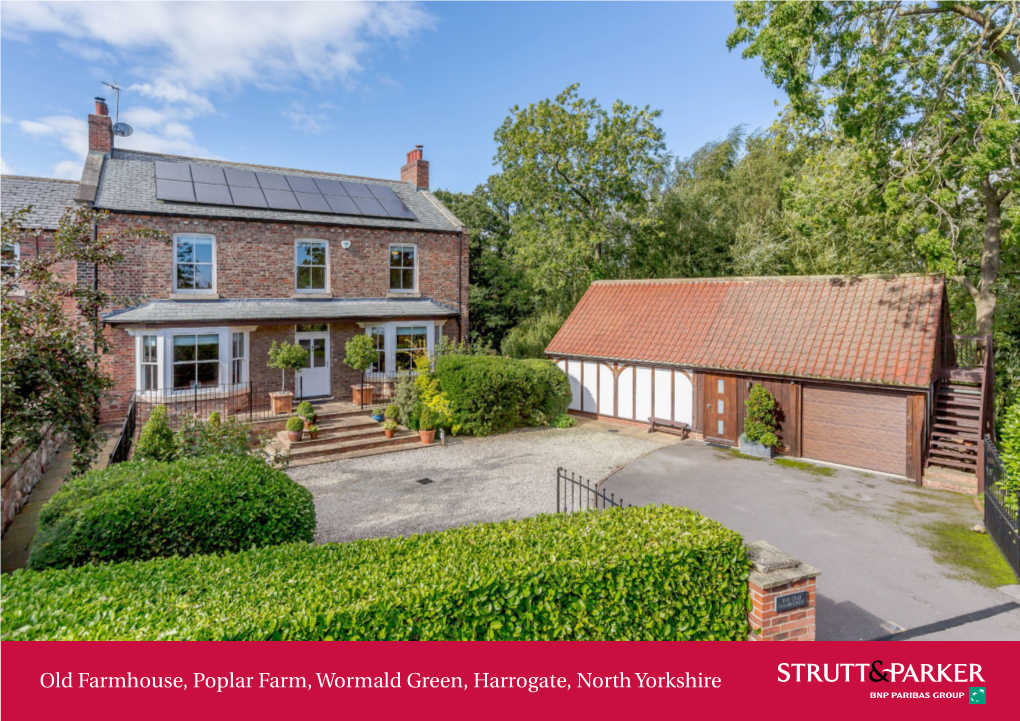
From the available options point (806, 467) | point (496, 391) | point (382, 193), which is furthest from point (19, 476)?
point (806, 467)

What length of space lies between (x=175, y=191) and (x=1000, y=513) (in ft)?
71.4

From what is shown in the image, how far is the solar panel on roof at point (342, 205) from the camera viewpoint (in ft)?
64.4

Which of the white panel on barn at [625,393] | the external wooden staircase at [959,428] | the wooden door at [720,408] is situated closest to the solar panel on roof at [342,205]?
the white panel on barn at [625,393]

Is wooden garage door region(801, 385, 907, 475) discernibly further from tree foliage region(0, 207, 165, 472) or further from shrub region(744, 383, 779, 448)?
tree foliage region(0, 207, 165, 472)

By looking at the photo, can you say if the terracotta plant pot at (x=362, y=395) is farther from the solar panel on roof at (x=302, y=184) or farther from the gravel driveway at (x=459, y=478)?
the solar panel on roof at (x=302, y=184)

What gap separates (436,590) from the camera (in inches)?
166

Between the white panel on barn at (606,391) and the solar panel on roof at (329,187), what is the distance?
1187 cm

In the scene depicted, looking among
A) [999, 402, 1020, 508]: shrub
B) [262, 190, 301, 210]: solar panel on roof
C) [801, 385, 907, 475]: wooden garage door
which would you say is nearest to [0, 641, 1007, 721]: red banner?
[999, 402, 1020, 508]: shrub

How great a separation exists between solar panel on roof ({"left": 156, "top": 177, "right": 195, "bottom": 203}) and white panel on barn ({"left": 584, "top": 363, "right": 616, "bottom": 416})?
14.6 m

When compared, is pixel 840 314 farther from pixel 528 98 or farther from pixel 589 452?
pixel 528 98

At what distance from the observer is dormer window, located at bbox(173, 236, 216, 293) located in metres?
16.6

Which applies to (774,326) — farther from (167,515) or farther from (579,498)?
(167,515)

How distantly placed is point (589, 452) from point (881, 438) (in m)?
7.27

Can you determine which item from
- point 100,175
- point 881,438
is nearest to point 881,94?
point 881,438
